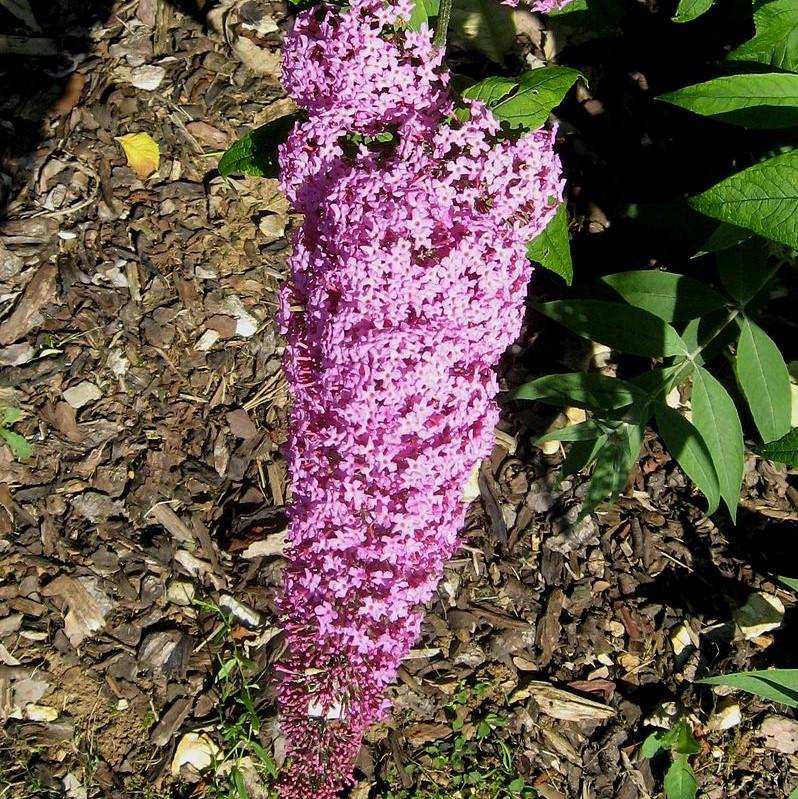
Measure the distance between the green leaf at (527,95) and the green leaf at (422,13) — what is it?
23 cm

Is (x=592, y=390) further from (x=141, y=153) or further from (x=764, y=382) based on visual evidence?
(x=141, y=153)

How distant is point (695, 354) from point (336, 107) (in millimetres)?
1486

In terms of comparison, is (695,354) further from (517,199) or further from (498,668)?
(498,668)

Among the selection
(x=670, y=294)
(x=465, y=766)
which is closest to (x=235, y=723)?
(x=465, y=766)

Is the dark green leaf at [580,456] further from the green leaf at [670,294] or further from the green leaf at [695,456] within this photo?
the green leaf at [670,294]

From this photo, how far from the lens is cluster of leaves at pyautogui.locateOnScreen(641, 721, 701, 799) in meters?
3.22

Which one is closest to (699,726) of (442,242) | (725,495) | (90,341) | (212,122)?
(725,495)

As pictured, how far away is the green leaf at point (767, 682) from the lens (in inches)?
100

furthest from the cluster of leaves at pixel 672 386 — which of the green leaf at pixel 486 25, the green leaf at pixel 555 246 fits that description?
the green leaf at pixel 486 25

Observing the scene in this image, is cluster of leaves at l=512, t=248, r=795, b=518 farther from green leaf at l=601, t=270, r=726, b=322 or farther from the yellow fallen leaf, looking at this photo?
the yellow fallen leaf

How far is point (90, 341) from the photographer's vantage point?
366 centimetres

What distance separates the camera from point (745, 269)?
9.56 feet

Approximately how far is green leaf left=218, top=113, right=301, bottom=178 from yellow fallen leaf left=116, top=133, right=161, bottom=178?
1.25m

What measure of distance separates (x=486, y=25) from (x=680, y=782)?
305 centimetres
